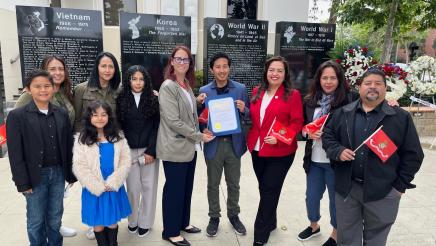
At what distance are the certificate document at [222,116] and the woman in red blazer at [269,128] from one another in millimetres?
214

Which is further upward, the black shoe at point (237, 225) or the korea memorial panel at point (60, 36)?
the korea memorial panel at point (60, 36)

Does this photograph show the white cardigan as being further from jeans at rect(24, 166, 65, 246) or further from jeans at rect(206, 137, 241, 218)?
jeans at rect(206, 137, 241, 218)

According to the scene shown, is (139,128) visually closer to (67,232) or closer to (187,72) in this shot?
(187,72)

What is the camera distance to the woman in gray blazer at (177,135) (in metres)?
2.97

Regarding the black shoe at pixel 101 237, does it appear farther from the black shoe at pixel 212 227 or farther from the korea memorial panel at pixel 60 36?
the korea memorial panel at pixel 60 36

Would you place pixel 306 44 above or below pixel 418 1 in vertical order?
below

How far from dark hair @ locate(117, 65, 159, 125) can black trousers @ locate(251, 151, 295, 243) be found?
107 cm

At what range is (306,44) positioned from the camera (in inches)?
293

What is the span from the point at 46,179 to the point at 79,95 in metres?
0.86

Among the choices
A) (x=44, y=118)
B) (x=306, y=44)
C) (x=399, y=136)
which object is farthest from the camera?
(x=306, y=44)

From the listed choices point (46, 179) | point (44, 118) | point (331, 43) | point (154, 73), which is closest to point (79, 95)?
point (44, 118)

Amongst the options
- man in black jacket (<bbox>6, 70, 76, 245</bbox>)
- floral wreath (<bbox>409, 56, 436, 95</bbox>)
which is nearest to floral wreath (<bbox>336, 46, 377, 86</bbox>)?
floral wreath (<bbox>409, 56, 436, 95</bbox>)

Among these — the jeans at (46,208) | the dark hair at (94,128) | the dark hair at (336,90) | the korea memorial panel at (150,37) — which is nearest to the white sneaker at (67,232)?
the jeans at (46,208)

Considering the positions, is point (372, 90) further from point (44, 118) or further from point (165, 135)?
point (44, 118)
